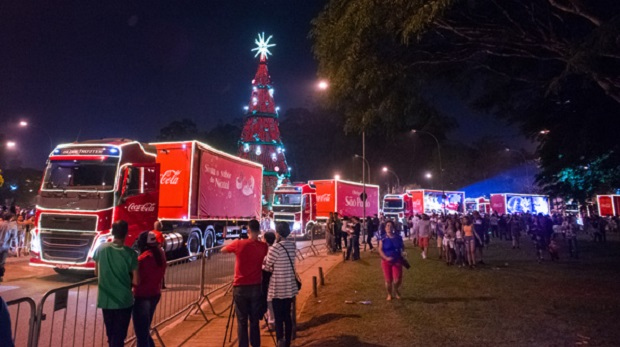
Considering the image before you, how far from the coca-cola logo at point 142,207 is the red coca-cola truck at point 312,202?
12.8 m

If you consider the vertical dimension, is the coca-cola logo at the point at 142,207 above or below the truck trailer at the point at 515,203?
below

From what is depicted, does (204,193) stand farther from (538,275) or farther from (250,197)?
(538,275)

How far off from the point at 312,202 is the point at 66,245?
18.1 meters

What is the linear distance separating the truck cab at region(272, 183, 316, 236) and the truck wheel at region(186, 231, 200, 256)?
10.4m

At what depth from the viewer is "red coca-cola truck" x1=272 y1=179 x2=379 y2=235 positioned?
2600 cm

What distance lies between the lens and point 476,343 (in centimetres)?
602

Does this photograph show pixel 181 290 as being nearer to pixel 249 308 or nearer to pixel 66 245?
pixel 249 308

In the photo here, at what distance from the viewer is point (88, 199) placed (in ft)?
35.0

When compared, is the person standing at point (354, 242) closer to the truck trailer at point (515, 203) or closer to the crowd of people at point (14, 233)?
the crowd of people at point (14, 233)

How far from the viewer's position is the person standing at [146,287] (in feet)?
16.3

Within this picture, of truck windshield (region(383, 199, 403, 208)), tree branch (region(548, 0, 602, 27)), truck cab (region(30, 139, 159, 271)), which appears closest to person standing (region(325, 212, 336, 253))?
truck cab (region(30, 139, 159, 271))

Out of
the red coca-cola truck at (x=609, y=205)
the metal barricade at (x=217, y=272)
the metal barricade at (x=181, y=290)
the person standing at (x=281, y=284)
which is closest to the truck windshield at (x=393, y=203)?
the red coca-cola truck at (x=609, y=205)

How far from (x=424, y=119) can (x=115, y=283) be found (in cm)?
829

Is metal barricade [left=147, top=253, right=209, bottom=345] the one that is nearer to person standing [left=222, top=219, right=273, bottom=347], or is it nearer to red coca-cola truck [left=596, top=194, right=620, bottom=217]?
person standing [left=222, top=219, right=273, bottom=347]
